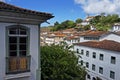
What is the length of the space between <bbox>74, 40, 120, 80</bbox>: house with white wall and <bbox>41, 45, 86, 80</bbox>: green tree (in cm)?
897

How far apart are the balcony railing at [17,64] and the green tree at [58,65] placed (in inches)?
240

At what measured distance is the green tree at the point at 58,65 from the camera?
18406mm

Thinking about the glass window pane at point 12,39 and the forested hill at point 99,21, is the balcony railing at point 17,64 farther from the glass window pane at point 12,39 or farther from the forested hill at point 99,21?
the forested hill at point 99,21

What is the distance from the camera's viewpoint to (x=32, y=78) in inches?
499

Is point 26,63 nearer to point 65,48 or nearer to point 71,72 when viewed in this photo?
point 71,72

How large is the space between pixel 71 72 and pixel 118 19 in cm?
9500

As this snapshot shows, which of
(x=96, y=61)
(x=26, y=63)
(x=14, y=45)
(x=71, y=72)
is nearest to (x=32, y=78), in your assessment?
(x=26, y=63)

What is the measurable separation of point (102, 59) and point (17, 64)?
23862 millimetres

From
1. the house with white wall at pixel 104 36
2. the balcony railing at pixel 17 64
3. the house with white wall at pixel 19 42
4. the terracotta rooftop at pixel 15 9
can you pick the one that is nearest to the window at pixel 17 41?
the house with white wall at pixel 19 42

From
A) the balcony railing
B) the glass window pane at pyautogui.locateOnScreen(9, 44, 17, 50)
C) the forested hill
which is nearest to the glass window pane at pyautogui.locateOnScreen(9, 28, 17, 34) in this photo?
the glass window pane at pyautogui.locateOnScreen(9, 44, 17, 50)

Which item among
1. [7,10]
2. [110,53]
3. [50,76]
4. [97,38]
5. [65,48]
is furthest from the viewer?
[97,38]

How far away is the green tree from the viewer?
60.4ft

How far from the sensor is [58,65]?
18.6 metres

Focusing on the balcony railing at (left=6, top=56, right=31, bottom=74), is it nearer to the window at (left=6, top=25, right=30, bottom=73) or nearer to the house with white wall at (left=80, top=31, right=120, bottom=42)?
the window at (left=6, top=25, right=30, bottom=73)
